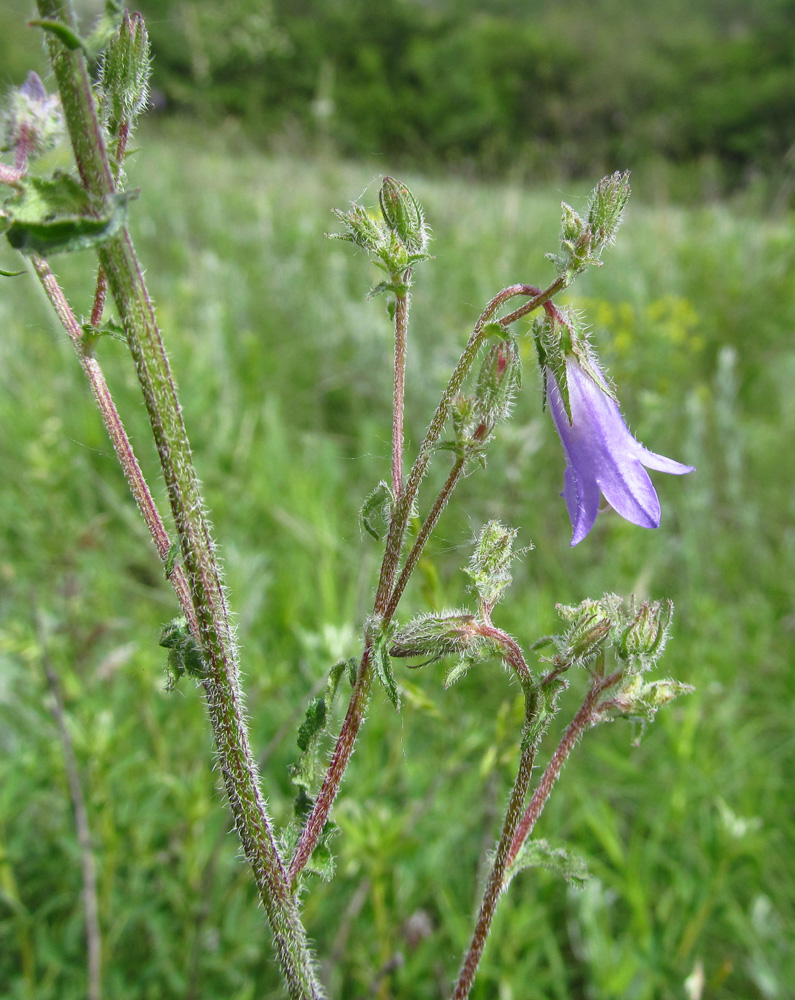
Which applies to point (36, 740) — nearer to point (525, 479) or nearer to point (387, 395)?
point (525, 479)

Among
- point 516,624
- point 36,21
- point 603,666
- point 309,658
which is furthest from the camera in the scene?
point 516,624

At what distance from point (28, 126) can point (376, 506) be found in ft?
1.87

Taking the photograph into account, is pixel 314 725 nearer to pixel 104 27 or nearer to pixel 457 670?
pixel 457 670

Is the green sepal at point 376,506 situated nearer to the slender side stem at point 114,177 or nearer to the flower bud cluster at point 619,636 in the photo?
the flower bud cluster at point 619,636

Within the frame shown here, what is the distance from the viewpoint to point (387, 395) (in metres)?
3.90

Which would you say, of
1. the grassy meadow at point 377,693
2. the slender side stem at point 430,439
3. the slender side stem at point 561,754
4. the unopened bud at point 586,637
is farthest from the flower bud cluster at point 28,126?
the slender side stem at point 561,754

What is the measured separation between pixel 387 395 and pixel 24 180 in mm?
3325

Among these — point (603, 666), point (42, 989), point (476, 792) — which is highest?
point (476, 792)

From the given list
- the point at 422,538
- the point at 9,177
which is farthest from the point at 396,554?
the point at 9,177

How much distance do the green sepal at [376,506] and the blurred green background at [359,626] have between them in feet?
0.84

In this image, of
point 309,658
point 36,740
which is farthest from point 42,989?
point 309,658

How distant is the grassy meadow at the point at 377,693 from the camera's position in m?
1.59

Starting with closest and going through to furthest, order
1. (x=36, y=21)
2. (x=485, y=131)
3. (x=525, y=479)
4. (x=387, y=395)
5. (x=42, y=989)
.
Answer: (x=36, y=21) → (x=42, y=989) → (x=525, y=479) → (x=387, y=395) → (x=485, y=131)

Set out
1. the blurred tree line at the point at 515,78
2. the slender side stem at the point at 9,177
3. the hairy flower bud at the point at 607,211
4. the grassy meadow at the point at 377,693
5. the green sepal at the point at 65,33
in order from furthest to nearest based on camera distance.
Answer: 1. the blurred tree line at the point at 515,78
2. the grassy meadow at the point at 377,693
3. the hairy flower bud at the point at 607,211
4. the slender side stem at the point at 9,177
5. the green sepal at the point at 65,33
